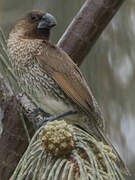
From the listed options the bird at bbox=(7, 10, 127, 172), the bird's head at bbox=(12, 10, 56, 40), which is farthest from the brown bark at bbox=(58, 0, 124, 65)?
the bird's head at bbox=(12, 10, 56, 40)

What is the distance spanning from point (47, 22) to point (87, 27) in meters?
0.38

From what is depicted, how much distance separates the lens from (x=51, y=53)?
10.4 feet

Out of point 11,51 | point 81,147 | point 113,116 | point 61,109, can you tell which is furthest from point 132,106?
point 81,147

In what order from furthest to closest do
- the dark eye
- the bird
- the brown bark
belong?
the dark eye, the brown bark, the bird

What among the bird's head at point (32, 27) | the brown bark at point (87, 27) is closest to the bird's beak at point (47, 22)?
the bird's head at point (32, 27)

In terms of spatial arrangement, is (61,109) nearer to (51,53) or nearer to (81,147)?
(51,53)

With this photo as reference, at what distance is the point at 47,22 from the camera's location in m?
3.35

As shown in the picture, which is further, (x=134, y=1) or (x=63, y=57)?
(x=134, y=1)

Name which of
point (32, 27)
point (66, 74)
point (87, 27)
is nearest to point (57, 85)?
point (66, 74)

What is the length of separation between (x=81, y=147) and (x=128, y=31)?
233 cm

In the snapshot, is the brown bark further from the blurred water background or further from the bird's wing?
the blurred water background

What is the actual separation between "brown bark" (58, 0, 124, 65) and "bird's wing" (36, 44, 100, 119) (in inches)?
3.7

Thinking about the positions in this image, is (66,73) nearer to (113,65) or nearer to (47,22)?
(47,22)

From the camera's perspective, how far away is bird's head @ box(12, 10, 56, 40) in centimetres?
347
